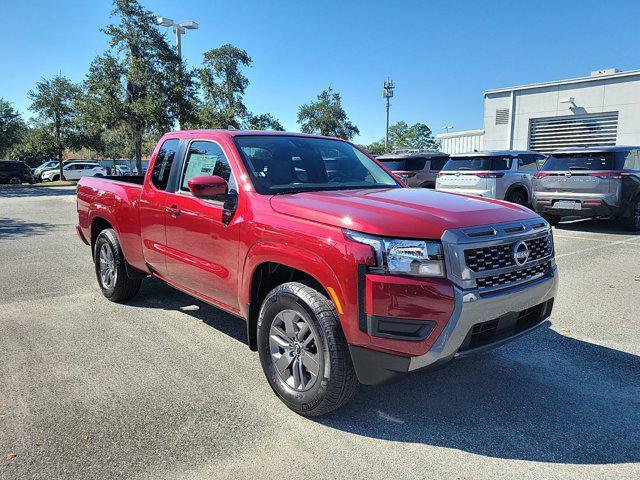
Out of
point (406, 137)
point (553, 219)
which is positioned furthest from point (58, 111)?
point (406, 137)

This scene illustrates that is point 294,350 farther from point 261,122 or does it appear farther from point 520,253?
point 261,122

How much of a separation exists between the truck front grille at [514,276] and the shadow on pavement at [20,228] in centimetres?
1053

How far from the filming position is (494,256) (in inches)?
116

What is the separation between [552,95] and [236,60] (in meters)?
18.8

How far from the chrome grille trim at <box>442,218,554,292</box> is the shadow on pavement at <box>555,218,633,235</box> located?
9.02 m

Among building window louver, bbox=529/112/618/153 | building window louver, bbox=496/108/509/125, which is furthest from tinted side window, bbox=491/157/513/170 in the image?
building window louver, bbox=496/108/509/125

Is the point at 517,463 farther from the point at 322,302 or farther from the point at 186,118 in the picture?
→ the point at 186,118

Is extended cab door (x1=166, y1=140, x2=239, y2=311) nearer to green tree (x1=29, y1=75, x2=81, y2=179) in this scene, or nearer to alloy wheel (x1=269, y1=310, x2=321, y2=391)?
alloy wheel (x1=269, y1=310, x2=321, y2=391)

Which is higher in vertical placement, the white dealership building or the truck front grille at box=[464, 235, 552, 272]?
the white dealership building

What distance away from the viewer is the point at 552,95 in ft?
80.3

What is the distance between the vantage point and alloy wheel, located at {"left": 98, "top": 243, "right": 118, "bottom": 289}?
5568 mm

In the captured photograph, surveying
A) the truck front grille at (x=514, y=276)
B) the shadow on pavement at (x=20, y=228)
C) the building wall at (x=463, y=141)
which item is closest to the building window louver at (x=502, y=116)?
→ the building wall at (x=463, y=141)

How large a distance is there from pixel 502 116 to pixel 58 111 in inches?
1203

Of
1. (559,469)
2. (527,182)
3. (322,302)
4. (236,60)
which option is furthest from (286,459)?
(236,60)
